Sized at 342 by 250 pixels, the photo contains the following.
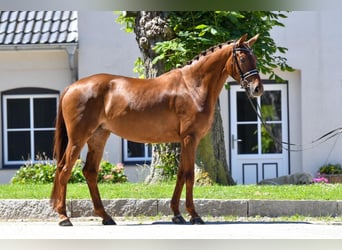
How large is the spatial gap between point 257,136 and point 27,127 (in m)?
5.88

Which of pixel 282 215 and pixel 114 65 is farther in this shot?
pixel 114 65

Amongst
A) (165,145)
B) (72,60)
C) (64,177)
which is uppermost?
(72,60)

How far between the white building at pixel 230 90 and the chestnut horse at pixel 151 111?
8827 mm

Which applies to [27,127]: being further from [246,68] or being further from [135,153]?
[246,68]

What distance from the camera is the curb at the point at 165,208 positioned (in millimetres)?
8836

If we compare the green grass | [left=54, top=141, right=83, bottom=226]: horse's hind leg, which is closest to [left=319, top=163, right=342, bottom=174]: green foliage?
the green grass

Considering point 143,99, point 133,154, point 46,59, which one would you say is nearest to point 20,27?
point 46,59

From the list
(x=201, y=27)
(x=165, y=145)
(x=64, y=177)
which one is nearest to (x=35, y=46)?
(x=165, y=145)

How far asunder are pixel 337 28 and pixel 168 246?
16676 mm

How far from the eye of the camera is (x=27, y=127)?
58.3 ft

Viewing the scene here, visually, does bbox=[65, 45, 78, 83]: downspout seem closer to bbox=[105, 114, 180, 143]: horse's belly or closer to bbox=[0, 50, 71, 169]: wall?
bbox=[0, 50, 71, 169]: wall

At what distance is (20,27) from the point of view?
17297 millimetres

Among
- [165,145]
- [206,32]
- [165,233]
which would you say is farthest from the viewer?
[165,145]

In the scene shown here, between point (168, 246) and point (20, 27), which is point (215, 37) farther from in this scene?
point (168, 246)
